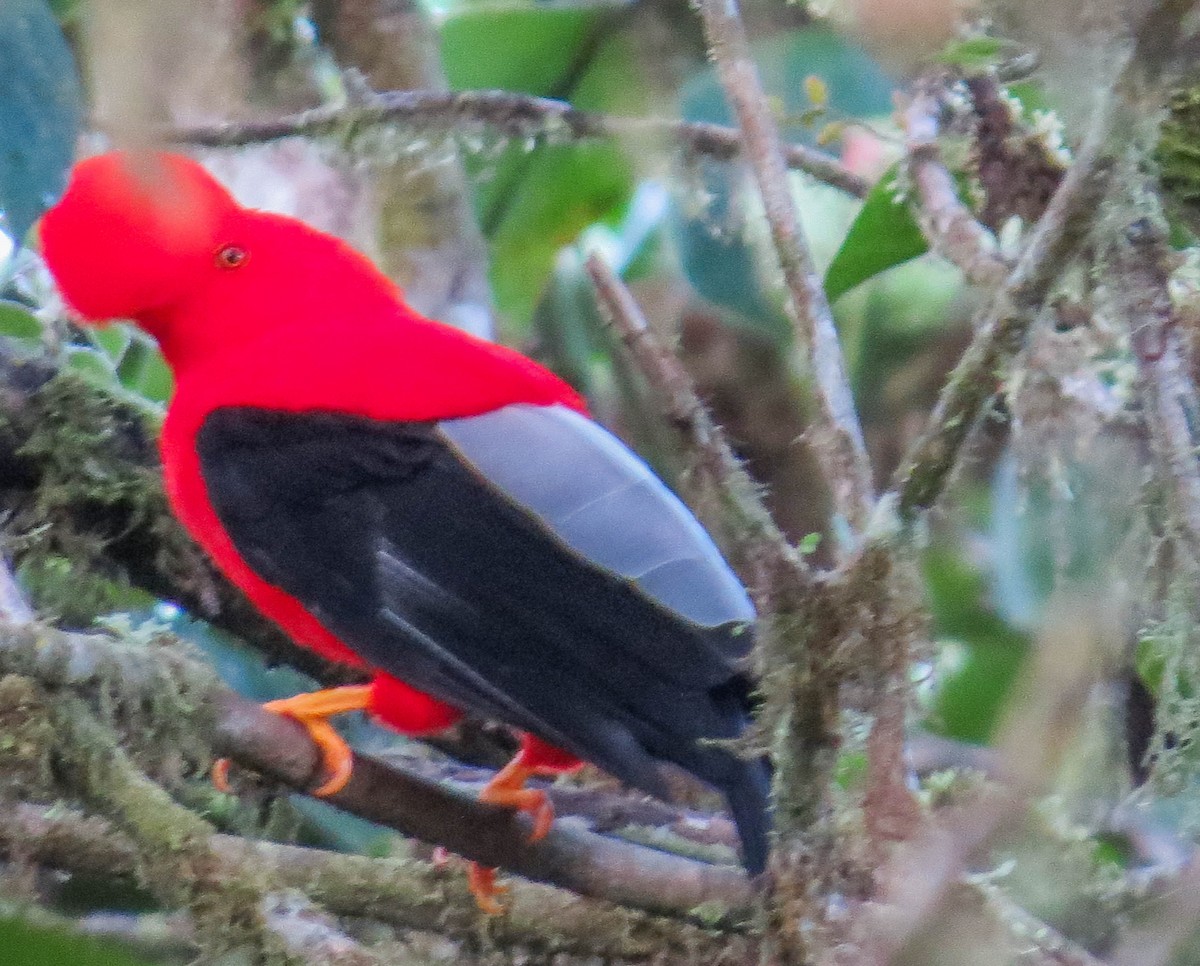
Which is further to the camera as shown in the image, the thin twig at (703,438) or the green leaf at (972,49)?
the green leaf at (972,49)

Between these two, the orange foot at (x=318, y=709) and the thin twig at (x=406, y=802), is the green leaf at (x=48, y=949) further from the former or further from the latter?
the orange foot at (x=318, y=709)

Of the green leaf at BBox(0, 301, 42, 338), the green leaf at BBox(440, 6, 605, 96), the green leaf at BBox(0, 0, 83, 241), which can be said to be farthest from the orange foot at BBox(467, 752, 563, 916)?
the green leaf at BBox(440, 6, 605, 96)

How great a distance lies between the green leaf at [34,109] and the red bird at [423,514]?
390mm

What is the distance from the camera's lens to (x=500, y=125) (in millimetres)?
2650

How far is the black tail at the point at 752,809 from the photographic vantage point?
1.53m

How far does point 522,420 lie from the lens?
77.0 inches

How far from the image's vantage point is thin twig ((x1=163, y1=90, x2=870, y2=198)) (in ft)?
8.22

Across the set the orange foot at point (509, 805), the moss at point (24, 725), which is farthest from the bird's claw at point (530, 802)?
the moss at point (24, 725)

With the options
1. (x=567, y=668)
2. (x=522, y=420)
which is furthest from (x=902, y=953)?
(x=522, y=420)

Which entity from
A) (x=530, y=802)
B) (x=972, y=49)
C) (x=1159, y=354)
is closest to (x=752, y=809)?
(x=530, y=802)

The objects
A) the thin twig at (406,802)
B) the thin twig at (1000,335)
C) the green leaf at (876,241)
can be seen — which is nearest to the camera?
the thin twig at (1000,335)

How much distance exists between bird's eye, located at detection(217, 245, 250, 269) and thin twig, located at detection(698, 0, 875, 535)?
0.82m

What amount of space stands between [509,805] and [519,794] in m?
0.04

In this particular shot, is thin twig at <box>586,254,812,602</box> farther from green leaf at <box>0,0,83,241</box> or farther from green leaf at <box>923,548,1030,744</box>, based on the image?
green leaf at <box>923,548,1030,744</box>
